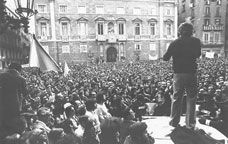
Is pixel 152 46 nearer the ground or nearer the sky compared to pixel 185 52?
nearer the sky

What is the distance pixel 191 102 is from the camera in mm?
4141

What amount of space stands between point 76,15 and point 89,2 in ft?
8.85

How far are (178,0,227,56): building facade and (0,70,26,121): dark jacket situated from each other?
43520 millimetres

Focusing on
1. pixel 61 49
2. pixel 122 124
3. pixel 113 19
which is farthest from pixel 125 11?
pixel 122 124

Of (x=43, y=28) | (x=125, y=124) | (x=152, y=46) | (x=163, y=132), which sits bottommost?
(x=163, y=132)

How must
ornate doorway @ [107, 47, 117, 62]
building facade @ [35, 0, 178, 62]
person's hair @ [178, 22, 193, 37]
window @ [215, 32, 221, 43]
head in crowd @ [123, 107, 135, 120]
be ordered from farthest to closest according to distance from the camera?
1. window @ [215, 32, 221, 43]
2. ornate doorway @ [107, 47, 117, 62]
3. building facade @ [35, 0, 178, 62]
4. head in crowd @ [123, 107, 135, 120]
5. person's hair @ [178, 22, 193, 37]

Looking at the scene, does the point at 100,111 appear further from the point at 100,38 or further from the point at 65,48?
the point at 100,38

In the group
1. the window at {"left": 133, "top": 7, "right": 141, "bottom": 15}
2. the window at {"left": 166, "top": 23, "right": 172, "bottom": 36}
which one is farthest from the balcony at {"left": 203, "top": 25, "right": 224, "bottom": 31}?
the window at {"left": 133, "top": 7, "right": 141, "bottom": 15}

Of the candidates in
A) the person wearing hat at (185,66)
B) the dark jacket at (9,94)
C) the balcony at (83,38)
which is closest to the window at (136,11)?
the balcony at (83,38)

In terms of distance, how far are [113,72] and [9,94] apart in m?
14.9

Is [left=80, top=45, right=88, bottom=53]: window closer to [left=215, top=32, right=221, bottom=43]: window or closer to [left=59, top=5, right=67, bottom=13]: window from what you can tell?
[left=59, top=5, right=67, bottom=13]: window

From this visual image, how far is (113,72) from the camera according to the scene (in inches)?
750

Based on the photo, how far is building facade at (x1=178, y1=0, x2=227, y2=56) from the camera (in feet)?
145

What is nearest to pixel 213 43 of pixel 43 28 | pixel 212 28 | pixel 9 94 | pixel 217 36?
pixel 217 36
